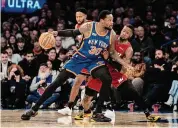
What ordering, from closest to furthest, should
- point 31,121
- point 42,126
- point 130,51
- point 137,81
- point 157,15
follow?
1. point 42,126
2. point 31,121
3. point 130,51
4. point 137,81
5. point 157,15

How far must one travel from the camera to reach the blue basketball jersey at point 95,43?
8.28 meters

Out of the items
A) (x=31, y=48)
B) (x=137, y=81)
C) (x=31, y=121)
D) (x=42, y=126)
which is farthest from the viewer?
(x=31, y=48)

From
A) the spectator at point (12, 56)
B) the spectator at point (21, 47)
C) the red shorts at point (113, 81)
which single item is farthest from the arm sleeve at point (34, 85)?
the red shorts at point (113, 81)

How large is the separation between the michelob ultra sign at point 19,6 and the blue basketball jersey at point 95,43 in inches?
351

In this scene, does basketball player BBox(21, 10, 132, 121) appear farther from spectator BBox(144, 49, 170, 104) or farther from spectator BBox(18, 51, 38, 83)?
spectator BBox(18, 51, 38, 83)

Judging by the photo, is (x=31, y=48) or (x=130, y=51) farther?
(x=31, y=48)

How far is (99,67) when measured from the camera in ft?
27.4

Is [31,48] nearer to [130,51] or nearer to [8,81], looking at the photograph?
[8,81]

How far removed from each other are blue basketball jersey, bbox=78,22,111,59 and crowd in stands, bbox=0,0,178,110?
8.95ft

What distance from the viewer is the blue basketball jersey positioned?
8.28 metres

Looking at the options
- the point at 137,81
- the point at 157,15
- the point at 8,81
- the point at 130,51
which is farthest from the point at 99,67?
the point at 157,15

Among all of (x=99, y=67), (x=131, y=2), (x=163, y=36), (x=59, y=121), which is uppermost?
(x=131, y=2)

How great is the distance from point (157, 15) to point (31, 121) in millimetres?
9001

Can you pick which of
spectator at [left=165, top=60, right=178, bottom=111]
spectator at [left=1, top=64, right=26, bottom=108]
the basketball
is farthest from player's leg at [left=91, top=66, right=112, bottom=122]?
spectator at [left=1, top=64, right=26, bottom=108]
